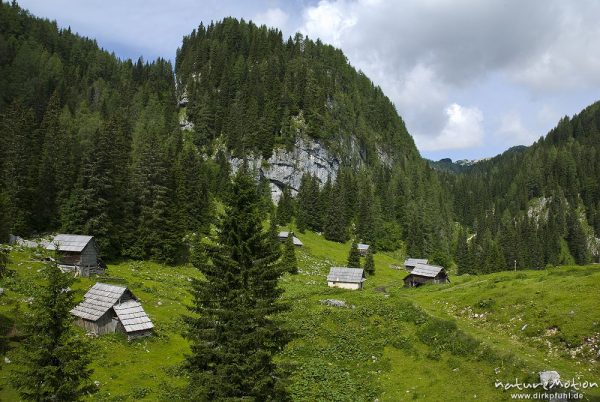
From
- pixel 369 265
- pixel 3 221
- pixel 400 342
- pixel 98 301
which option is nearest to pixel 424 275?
pixel 369 265

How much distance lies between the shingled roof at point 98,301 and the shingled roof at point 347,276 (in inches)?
1670

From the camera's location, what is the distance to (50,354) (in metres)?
18.5

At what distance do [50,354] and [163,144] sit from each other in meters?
108

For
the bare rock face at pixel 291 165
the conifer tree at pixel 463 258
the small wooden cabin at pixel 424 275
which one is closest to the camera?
the small wooden cabin at pixel 424 275

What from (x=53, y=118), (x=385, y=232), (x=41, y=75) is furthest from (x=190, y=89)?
(x=385, y=232)

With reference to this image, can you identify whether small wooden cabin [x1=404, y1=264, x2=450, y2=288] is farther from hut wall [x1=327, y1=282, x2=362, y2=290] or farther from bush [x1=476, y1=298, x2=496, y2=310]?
bush [x1=476, y1=298, x2=496, y2=310]

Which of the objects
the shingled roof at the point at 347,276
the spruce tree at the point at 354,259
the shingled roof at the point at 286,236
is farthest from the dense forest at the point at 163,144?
the spruce tree at the point at 354,259

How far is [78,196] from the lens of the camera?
217ft

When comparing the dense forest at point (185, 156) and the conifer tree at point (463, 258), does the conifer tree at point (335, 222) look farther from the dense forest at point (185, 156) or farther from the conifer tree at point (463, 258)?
the conifer tree at point (463, 258)

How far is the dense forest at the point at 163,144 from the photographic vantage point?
6981 cm

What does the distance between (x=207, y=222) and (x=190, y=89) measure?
105m

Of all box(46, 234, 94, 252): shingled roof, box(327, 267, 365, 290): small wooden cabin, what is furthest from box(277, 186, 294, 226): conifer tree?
box(46, 234, 94, 252): shingled roof

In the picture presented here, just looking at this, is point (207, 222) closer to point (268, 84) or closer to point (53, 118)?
point (53, 118)

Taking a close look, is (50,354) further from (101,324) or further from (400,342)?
(400,342)
